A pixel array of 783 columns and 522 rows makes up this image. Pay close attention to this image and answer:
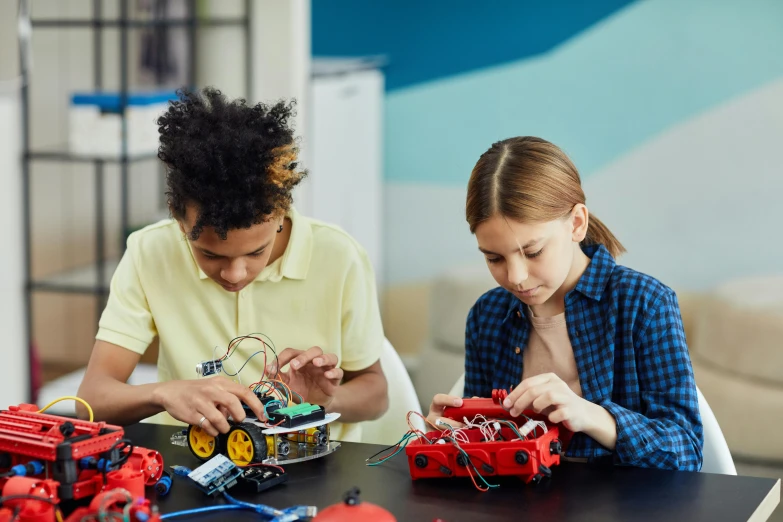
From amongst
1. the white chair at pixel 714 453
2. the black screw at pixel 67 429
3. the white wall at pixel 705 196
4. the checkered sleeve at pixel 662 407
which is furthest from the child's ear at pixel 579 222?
the white wall at pixel 705 196

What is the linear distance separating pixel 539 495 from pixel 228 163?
0.59 m

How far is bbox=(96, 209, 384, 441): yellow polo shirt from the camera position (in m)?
1.48

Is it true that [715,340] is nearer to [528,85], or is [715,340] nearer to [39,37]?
[528,85]

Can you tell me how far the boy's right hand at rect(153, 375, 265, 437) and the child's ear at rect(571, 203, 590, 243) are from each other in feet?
1.68

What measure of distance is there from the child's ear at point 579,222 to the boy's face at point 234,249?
0.42m

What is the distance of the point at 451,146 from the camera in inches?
109

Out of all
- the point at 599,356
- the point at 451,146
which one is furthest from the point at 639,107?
the point at 599,356

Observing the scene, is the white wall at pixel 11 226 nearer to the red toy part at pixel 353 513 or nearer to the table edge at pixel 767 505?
the red toy part at pixel 353 513

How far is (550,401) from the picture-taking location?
3.58ft

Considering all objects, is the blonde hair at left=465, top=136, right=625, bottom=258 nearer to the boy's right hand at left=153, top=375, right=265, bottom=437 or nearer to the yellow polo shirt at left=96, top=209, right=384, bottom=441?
Answer: the yellow polo shirt at left=96, top=209, right=384, bottom=441

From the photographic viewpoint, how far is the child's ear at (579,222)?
1.34 metres

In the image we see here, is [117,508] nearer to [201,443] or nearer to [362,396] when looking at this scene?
[201,443]

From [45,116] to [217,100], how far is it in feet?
5.79

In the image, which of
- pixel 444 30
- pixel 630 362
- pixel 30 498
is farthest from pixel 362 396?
pixel 444 30
